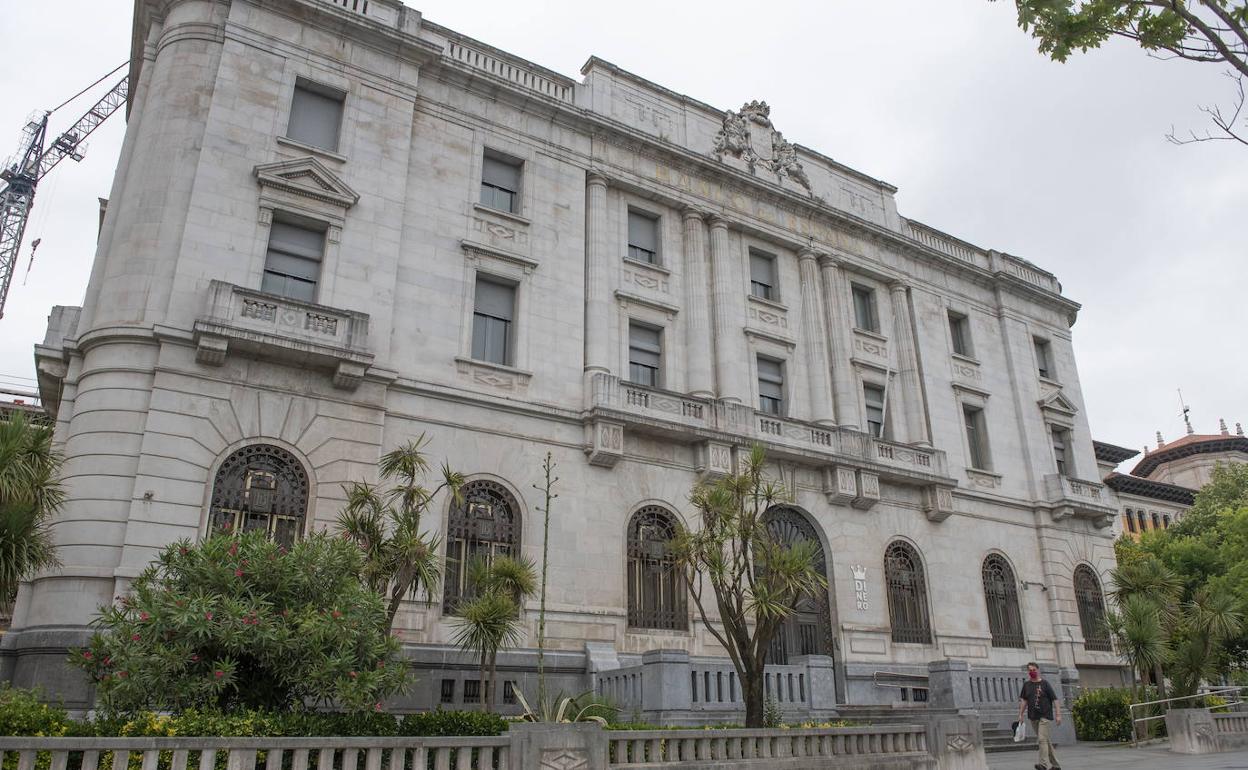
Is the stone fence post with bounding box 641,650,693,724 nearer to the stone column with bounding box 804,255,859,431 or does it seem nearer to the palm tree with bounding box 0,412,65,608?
the palm tree with bounding box 0,412,65,608

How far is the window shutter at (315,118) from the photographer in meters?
21.5

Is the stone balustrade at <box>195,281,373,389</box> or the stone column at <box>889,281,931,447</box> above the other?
the stone column at <box>889,281,931,447</box>

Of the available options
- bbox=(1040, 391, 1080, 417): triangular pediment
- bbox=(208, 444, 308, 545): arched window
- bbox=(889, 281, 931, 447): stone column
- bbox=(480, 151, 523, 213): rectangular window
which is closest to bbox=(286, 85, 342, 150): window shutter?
bbox=(480, 151, 523, 213): rectangular window

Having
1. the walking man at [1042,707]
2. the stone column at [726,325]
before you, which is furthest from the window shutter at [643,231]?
the walking man at [1042,707]

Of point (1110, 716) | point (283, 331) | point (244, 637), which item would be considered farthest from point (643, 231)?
point (1110, 716)

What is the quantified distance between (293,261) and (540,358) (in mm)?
6372

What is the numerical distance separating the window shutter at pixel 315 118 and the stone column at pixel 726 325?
11.6 m

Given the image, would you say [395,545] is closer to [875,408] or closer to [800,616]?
[800,616]

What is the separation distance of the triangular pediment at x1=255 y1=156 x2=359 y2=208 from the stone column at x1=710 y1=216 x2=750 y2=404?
11.0 m

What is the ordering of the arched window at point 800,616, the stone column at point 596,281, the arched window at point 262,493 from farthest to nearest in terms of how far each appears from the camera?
the arched window at point 800,616, the stone column at point 596,281, the arched window at point 262,493

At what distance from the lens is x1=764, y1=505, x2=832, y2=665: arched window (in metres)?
24.0

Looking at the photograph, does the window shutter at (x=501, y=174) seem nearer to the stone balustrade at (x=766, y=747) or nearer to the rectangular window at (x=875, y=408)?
the rectangular window at (x=875, y=408)

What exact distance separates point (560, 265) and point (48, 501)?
13.5 m

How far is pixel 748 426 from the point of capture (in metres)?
24.7
